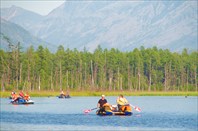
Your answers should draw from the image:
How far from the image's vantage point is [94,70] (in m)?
187

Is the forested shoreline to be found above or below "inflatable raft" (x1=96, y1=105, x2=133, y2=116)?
above

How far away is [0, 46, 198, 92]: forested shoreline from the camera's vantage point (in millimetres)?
166750

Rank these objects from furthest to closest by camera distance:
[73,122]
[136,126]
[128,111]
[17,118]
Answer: [128,111], [17,118], [73,122], [136,126]

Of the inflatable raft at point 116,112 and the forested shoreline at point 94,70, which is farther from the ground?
the forested shoreline at point 94,70

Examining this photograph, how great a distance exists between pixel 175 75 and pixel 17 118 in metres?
131

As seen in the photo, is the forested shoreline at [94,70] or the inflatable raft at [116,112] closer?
the inflatable raft at [116,112]

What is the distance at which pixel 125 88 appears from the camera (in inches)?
7259

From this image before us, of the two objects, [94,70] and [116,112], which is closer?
[116,112]

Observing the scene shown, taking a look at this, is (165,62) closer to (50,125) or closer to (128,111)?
(128,111)

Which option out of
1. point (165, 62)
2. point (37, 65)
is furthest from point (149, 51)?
point (37, 65)

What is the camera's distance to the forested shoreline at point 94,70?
167 meters

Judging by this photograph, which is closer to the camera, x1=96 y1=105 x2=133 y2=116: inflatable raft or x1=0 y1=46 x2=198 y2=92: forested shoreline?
x1=96 y1=105 x2=133 y2=116: inflatable raft

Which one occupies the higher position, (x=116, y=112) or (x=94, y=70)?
(x=94, y=70)

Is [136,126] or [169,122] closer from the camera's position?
[136,126]
